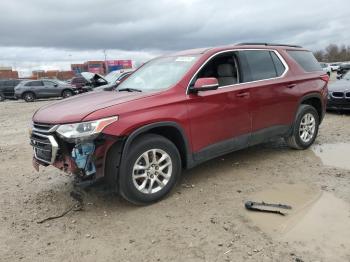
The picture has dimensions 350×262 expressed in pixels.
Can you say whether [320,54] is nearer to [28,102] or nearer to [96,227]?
[28,102]

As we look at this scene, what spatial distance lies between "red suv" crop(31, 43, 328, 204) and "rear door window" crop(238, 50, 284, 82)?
18 mm

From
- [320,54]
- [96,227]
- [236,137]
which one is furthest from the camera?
[320,54]

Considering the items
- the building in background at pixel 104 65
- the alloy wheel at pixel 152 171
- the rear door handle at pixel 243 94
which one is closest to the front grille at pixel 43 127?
the alloy wheel at pixel 152 171

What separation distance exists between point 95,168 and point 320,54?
10133 cm

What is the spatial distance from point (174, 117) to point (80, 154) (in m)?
1.18

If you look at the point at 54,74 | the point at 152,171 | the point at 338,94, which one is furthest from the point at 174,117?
the point at 54,74

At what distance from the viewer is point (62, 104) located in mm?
4848

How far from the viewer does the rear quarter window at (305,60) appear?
6.45 metres

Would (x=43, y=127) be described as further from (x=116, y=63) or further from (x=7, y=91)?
(x=116, y=63)

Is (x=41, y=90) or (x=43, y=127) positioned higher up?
(x=43, y=127)

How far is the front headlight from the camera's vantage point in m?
3.96

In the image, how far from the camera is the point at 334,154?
6.28 meters

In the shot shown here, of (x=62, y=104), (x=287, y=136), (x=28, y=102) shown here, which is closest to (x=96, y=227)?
(x=62, y=104)

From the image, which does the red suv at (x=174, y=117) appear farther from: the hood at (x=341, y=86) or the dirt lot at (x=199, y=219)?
the hood at (x=341, y=86)
